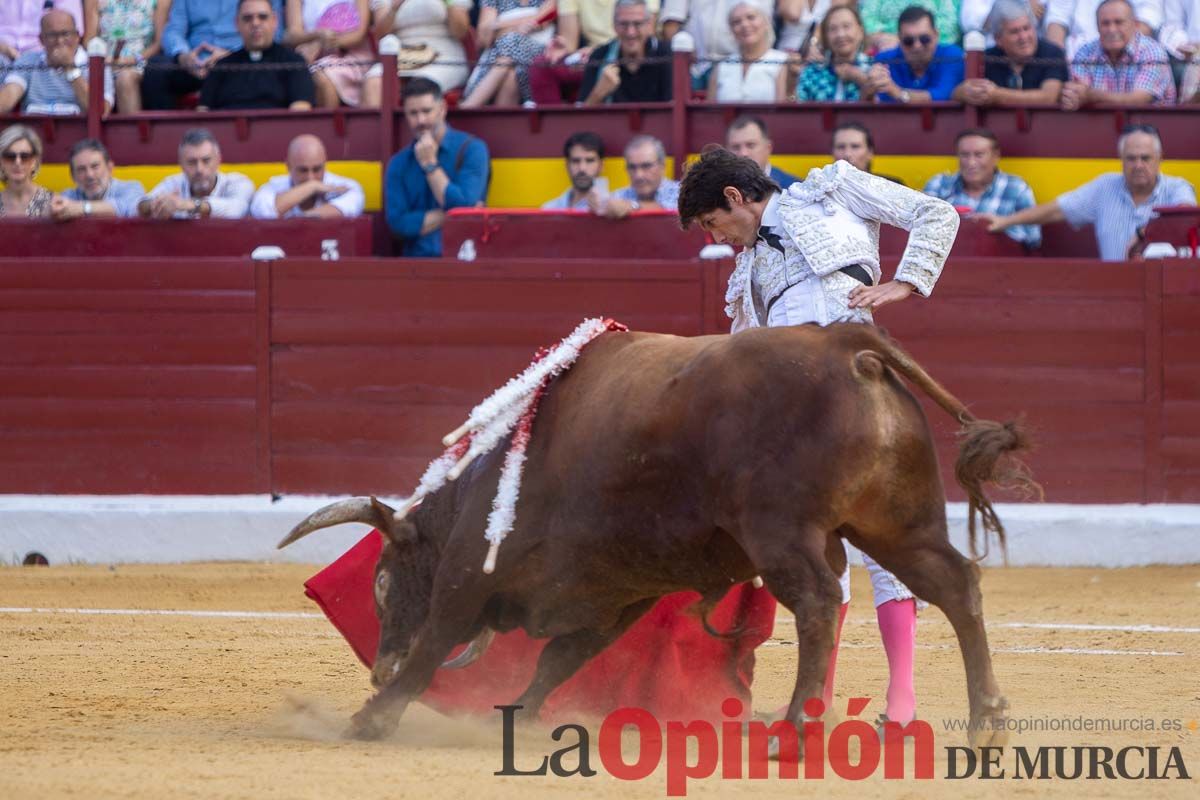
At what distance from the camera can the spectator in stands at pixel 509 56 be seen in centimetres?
862

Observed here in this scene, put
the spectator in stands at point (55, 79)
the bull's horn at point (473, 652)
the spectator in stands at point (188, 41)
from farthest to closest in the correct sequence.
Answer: the spectator in stands at point (188, 41) < the spectator in stands at point (55, 79) < the bull's horn at point (473, 652)

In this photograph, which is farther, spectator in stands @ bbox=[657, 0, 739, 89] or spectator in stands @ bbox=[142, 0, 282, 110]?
spectator in stands @ bbox=[142, 0, 282, 110]

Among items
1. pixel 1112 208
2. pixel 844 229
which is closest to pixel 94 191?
pixel 1112 208

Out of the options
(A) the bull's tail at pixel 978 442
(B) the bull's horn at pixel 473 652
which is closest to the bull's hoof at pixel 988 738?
(A) the bull's tail at pixel 978 442

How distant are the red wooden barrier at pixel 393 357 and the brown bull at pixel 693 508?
3585 mm

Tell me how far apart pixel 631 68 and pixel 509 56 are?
0.68m

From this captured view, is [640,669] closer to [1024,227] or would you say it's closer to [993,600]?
[993,600]

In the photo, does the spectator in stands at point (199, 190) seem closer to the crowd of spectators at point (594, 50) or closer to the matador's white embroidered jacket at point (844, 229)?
the crowd of spectators at point (594, 50)

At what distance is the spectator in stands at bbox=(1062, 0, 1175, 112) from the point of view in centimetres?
784

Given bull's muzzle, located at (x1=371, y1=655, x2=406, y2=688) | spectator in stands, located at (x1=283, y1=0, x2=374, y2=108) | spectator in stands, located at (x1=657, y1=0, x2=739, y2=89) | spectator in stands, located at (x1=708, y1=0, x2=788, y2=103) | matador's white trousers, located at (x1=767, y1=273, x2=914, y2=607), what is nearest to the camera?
matador's white trousers, located at (x1=767, y1=273, x2=914, y2=607)

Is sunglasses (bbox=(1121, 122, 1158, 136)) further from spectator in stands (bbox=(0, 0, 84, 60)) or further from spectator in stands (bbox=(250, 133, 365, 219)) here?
spectator in stands (bbox=(0, 0, 84, 60))

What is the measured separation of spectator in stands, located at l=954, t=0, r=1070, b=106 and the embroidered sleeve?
12.9 feet

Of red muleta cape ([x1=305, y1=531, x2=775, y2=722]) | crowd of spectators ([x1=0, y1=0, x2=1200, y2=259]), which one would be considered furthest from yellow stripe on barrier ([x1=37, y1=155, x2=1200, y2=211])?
red muleta cape ([x1=305, y1=531, x2=775, y2=722])

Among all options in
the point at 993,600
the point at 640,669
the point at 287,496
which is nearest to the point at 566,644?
the point at 640,669
